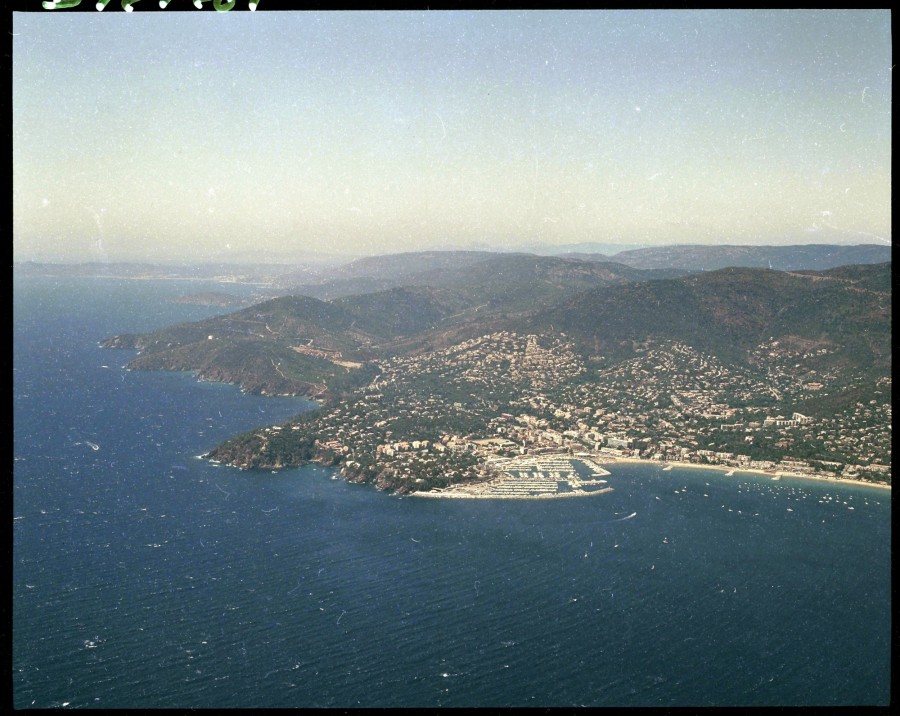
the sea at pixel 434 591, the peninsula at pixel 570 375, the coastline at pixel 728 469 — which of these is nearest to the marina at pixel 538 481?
the peninsula at pixel 570 375

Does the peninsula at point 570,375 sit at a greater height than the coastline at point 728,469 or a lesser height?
greater

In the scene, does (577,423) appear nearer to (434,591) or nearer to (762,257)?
(434,591)

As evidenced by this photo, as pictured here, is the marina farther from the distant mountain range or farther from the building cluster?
the distant mountain range

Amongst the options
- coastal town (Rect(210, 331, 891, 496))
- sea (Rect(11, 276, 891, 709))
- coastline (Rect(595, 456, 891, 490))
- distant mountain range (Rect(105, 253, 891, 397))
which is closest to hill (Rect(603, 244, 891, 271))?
distant mountain range (Rect(105, 253, 891, 397))
